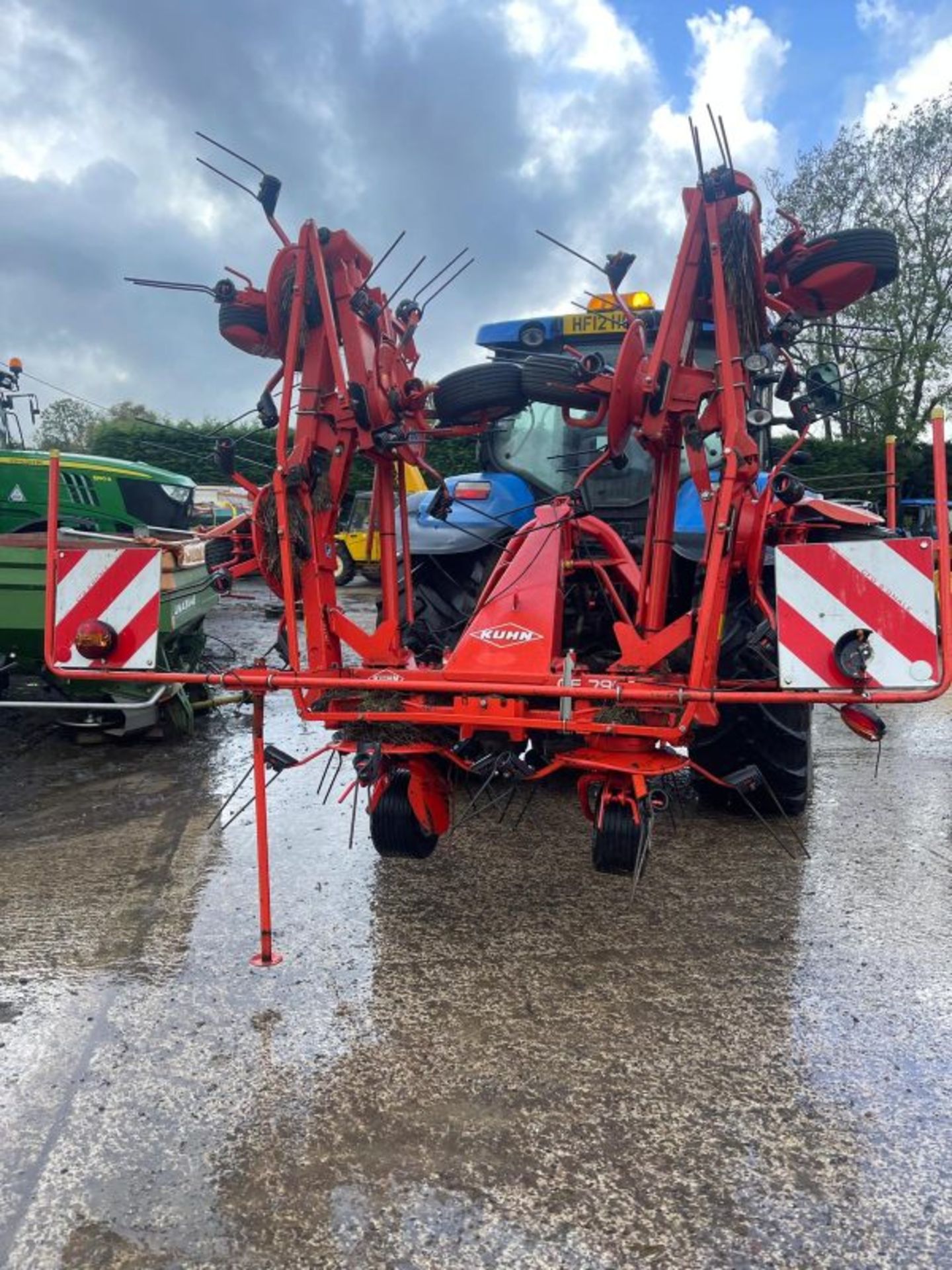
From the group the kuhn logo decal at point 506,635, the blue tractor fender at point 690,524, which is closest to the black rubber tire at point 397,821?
the kuhn logo decal at point 506,635

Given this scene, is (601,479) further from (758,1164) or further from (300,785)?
(758,1164)

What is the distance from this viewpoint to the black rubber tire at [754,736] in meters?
3.81

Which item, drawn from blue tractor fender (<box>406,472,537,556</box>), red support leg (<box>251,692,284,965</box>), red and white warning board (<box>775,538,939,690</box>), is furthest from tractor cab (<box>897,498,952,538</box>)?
red support leg (<box>251,692,284,965</box>)

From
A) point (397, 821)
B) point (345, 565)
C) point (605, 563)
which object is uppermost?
point (345, 565)

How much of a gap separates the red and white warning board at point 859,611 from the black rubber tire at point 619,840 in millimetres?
672

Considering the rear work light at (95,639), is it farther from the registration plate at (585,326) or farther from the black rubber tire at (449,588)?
the registration plate at (585,326)

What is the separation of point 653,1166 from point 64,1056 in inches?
62.5

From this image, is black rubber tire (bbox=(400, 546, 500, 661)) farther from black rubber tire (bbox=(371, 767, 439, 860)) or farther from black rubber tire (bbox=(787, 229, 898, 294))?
black rubber tire (bbox=(787, 229, 898, 294))

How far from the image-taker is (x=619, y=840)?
289cm

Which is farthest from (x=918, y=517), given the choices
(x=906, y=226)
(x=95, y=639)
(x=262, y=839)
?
(x=95, y=639)

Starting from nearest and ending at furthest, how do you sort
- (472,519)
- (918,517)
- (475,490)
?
(472,519), (475,490), (918,517)

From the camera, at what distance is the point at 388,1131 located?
2227mm

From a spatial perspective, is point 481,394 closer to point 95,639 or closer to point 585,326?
point 95,639

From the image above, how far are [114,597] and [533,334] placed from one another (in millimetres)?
3325
